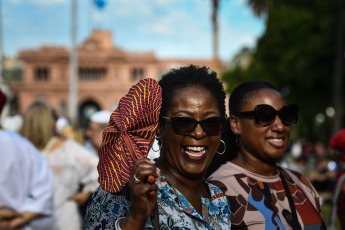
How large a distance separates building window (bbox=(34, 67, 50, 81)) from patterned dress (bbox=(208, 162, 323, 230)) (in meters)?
49.4

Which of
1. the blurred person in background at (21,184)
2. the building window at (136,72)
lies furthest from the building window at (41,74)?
the blurred person in background at (21,184)

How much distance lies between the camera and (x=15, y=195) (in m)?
3.02

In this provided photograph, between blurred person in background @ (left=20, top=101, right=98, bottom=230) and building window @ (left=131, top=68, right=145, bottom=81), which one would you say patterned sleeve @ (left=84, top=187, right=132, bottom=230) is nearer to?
blurred person in background @ (left=20, top=101, right=98, bottom=230)

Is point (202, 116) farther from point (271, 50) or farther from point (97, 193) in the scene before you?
point (271, 50)

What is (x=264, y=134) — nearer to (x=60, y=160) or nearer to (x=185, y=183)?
(x=185, y=183)

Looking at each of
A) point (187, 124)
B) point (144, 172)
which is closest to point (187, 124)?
point (187, 124)

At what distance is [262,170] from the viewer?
286cm

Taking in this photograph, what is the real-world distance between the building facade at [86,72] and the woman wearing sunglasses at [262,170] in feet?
150

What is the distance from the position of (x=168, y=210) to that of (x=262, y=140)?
109cm

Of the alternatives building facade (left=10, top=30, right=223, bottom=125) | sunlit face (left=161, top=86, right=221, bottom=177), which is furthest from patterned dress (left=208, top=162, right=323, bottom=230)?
building facade (left=10, top=30, right=223, bottom=125)

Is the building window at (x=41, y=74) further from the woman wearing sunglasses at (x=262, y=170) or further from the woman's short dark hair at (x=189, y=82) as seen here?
the woman's short dark hair at (x=189, y=82)

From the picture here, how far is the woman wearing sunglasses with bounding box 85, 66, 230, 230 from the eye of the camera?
6.39 feet

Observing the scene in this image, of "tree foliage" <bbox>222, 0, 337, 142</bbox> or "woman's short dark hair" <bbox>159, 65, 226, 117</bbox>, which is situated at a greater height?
"tree foliage" <bbox>222, 0, 337, 142</bbox>

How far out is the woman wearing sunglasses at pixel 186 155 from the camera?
1947 mm
